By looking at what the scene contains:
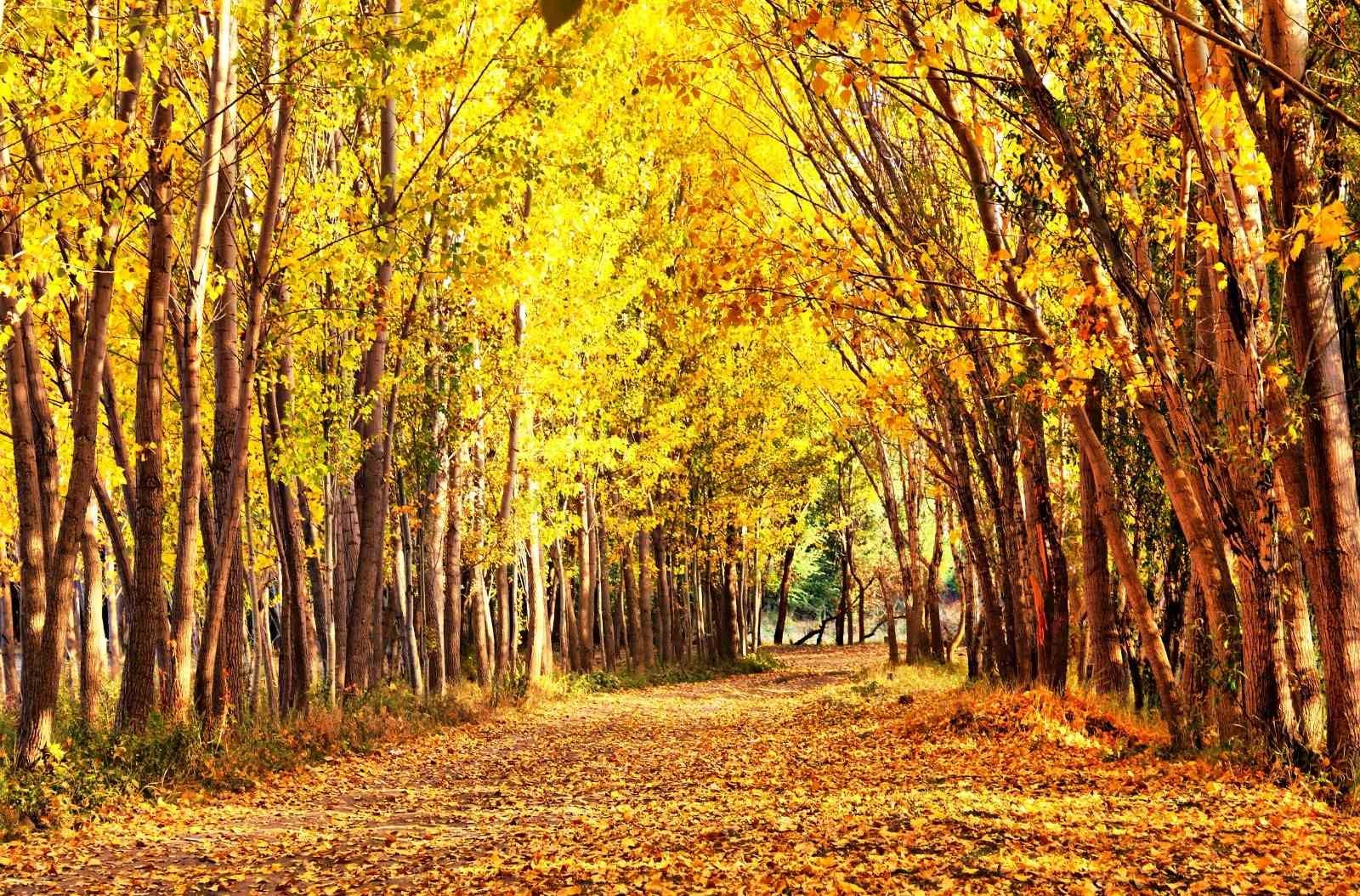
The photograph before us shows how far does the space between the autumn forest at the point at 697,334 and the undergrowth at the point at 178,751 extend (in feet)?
0.16

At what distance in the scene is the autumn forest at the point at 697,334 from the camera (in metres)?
6.79

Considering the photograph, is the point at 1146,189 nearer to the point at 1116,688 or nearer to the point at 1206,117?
the point at 1206,117

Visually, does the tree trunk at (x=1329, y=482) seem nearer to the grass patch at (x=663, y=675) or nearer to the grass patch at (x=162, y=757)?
the grass patch at (x=162, y=757)

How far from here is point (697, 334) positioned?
1269cm

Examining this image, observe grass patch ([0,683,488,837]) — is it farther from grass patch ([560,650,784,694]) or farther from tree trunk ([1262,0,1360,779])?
tree trunk ([1262,0,1360,779])

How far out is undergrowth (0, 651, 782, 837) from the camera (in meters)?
7.78

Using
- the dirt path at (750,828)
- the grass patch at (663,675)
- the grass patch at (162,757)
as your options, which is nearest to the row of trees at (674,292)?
the grass patch at (162,757)

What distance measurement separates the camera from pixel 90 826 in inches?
304

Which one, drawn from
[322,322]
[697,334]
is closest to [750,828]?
[697,334]

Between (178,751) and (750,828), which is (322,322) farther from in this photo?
(750,828)

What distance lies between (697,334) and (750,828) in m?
6.60

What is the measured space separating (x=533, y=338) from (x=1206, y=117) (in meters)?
11.8

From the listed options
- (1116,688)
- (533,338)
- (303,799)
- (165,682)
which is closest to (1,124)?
(165,682)

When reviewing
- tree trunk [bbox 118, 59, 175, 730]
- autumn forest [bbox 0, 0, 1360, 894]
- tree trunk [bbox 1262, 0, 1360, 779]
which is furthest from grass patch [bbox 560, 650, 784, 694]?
tree trunk [bbox 1262, 0, 1360, 779]
